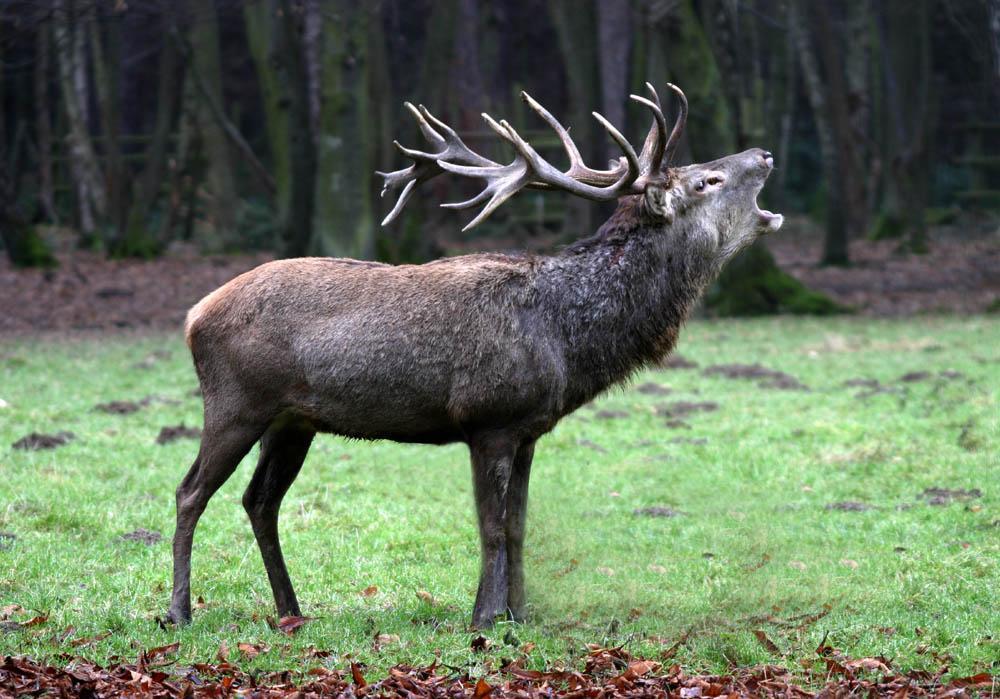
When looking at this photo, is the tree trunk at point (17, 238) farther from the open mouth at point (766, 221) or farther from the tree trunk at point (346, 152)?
the open mouth at point (766, 221)

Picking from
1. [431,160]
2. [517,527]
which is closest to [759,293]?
[431,160]

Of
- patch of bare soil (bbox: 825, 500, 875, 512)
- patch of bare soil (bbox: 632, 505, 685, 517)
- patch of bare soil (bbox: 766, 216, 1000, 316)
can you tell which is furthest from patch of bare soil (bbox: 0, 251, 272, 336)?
patch of bare soil (bbox: 825, 500, 875, 512)

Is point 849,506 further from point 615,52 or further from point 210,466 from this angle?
point 615,52

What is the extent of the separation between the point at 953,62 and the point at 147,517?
34444 mm

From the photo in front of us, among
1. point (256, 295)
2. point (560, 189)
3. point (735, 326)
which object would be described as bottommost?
point (735, 326)

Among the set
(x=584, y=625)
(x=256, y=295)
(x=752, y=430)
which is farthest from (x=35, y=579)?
(x=752, y=430)

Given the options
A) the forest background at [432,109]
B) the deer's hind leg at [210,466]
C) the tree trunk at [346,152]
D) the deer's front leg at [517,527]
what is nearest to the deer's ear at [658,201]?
the deer's front leg at [517,527]

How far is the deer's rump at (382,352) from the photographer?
258 inches

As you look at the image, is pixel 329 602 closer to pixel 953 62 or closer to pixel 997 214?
pixel 997 214

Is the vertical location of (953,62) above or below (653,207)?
above

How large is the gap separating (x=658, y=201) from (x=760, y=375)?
790 cm

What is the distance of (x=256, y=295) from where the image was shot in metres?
6.82

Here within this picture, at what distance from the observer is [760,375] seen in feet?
47.6

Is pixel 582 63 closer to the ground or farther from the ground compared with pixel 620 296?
farther from the ground
